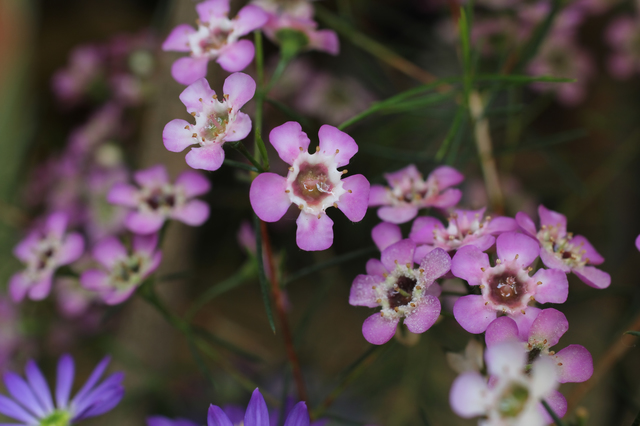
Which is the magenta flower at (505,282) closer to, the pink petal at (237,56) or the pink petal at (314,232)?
the pink petal at (314,232)

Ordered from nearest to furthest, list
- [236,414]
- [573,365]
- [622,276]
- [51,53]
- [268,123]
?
[573,365], [236,414], [622,276], [268,123], [51,53]

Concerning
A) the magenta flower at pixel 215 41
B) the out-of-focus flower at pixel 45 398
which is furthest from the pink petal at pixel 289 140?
the out-of-focus flower at pixel 45 398

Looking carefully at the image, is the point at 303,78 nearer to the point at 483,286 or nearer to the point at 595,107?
the point at 595,107

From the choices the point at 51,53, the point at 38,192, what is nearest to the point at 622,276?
the point at 38,192

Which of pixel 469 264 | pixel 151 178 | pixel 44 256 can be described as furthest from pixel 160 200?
pixel 469 264

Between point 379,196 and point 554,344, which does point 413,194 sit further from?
point 554,344
